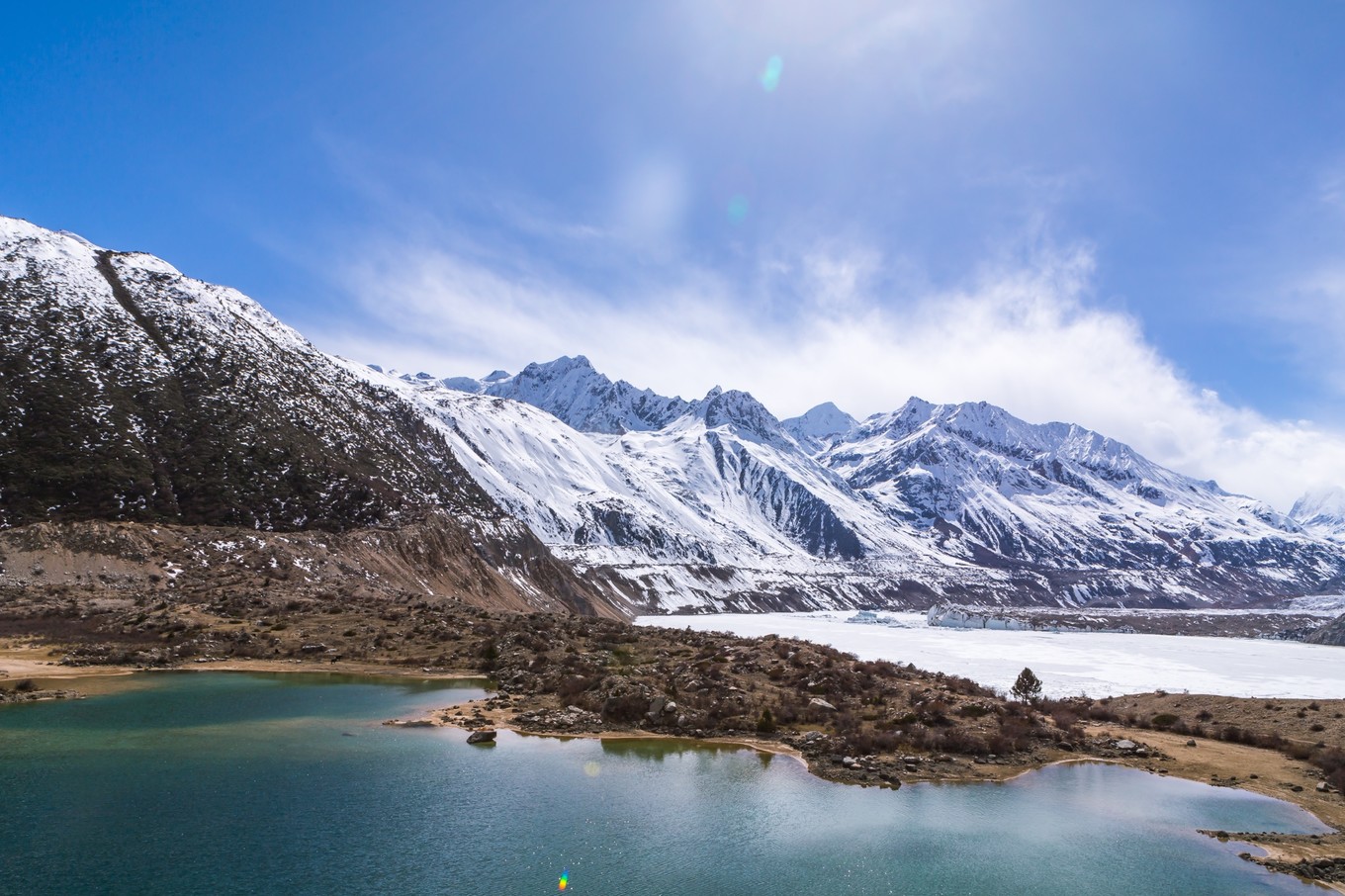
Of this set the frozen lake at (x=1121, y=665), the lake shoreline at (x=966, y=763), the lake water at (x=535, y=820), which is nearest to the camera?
the lake water at (x=535, y=820)

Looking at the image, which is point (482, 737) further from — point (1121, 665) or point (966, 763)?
point (1121, 665)

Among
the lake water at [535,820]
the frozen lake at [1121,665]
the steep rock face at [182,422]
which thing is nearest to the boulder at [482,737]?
the lake water at [535,820]

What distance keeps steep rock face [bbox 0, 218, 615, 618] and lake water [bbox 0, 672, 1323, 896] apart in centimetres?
5246

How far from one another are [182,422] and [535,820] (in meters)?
92.1

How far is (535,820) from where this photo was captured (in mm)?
23328

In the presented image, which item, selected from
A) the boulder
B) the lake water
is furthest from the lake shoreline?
the boulder

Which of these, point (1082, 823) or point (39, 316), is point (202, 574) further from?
point (1082, 823)

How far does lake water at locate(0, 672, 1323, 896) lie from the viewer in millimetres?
19391

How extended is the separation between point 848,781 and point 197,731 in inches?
1119

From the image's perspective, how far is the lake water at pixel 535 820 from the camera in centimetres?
1939

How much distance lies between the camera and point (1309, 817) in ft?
91.4

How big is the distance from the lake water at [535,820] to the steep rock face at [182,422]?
52.5 meters

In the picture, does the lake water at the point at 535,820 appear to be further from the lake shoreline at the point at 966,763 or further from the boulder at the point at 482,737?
the lake shoreline at the point at 966,763

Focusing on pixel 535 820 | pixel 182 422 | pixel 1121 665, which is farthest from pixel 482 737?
pixel 1121 665
